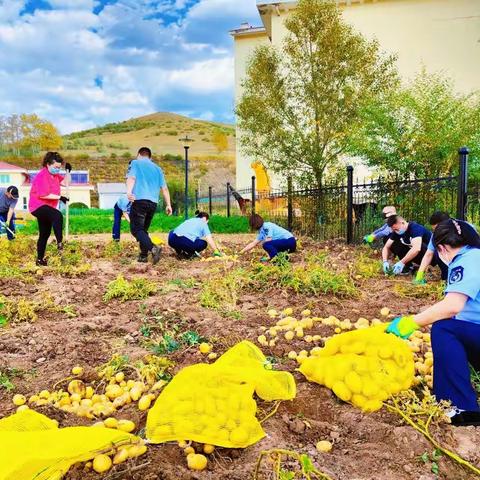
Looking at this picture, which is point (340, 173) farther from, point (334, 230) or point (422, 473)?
point (422, 473)

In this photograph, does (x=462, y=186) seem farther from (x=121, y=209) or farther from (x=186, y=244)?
(x=121, y=209)

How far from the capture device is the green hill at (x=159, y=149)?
47906mm

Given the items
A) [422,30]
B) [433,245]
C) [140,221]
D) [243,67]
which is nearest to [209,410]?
[433,245]

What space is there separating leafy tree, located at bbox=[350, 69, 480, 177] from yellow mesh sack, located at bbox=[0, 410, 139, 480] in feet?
28.9

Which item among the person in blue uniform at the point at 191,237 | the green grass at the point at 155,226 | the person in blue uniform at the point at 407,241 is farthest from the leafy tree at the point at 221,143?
the person in blue uniform at the point at 407,241

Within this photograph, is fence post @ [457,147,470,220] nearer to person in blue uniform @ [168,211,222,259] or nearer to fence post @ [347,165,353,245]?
fence post @ [347,165,353,245]

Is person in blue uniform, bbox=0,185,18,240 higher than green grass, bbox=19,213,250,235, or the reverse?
person in blue uniform, bbox=0,185,18,240

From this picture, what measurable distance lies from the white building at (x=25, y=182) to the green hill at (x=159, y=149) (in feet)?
20.0

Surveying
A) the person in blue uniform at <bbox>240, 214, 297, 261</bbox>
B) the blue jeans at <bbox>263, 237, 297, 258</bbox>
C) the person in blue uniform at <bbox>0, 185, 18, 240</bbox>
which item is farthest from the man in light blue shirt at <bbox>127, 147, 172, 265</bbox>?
the person in blue uniform at <bbox>0, 185, 18, 240</bbox>

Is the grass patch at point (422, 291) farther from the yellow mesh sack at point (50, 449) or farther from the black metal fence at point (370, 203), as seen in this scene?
the yellow mesh sack at point (50, 449)

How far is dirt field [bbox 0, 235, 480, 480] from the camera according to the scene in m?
2.35

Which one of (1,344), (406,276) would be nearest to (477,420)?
(1,344)

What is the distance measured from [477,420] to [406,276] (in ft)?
14.1

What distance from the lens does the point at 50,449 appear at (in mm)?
1964
